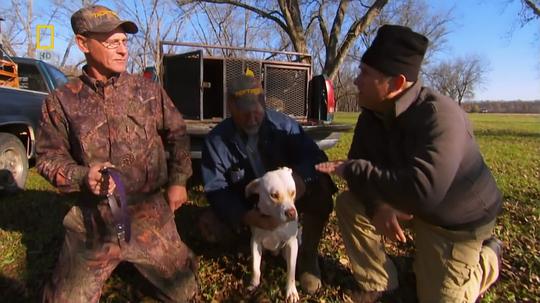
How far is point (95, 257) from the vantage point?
2639 millimetres

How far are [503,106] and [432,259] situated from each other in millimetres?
108450

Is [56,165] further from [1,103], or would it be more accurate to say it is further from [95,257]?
[1,103]

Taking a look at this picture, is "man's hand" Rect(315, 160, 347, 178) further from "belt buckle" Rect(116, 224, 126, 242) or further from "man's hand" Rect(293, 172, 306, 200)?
"belt buckle" Rect(116, 224, 126, 242)

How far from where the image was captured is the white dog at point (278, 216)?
265 cm

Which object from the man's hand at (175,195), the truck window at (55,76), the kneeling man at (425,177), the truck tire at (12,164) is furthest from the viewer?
the truck window at (55,76)

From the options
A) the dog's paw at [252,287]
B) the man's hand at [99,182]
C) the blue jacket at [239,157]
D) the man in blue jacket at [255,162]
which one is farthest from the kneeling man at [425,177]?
the man's hand at [99,182]

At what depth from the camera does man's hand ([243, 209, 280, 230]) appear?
9.00 ft

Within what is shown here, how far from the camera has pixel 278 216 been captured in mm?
2654

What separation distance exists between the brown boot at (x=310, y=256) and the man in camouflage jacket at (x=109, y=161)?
757 mm

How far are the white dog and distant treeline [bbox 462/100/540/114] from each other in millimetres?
93470

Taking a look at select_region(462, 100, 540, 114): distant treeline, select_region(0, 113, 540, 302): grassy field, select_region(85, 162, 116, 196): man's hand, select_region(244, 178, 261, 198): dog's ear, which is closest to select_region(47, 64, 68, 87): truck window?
select_region(0, 113, 540, 302): grassy field

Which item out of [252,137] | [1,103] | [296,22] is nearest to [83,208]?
[252,137]

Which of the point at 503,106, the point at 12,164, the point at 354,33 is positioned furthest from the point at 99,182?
the point at 503,106

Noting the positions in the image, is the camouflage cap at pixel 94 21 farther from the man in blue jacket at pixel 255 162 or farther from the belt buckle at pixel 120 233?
the belt buckle at pixel 120 233
